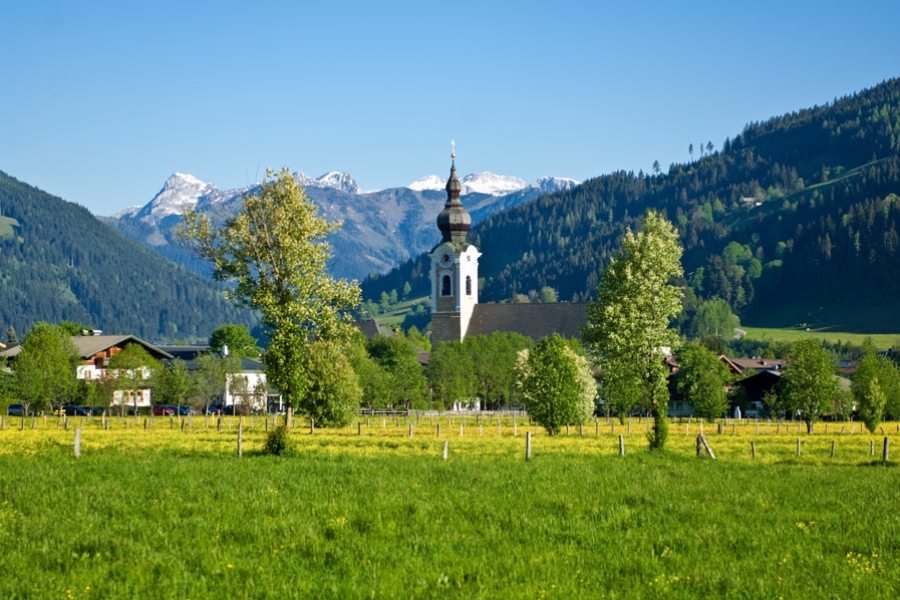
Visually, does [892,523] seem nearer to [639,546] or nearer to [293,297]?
[639,546]

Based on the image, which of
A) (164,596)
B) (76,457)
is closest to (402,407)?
(76,457)

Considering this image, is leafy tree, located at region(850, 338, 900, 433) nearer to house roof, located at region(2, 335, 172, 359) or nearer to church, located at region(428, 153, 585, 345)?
church, located at region(428, 153, 585, 345)

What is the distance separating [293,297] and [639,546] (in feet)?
113

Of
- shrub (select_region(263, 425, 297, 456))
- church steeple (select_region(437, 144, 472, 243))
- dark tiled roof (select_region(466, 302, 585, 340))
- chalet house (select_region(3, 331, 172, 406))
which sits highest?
church steeple (select_region(437, 144, 472, 243))

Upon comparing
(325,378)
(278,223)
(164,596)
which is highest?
(278,223)

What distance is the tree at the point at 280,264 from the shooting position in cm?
5353

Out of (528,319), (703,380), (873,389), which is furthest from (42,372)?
(528,319)

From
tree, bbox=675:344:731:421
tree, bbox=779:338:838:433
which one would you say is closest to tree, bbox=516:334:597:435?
tree, bbox=779:338:838:433

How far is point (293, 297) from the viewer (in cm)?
5438

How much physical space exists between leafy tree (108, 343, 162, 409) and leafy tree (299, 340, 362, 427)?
121 ft

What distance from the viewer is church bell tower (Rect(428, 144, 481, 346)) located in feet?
505

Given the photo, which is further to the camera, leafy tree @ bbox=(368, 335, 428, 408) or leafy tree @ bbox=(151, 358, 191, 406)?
leafy tree @ bbox=(368, 335, 428, 408)

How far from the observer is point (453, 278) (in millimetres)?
155125

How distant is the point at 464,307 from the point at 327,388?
8709cm
